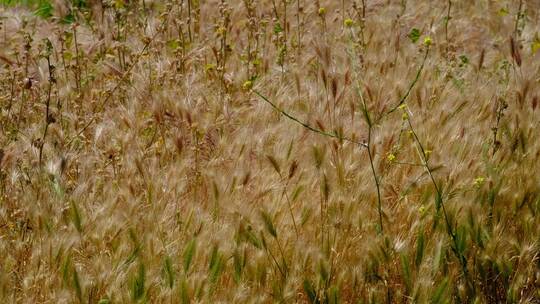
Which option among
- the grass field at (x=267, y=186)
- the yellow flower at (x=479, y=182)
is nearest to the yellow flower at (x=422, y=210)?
the grass field at (x=267, y=186)

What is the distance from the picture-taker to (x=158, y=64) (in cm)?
371

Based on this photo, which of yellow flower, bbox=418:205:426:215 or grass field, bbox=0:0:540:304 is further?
yellow flower, bbox=418:205:426:215

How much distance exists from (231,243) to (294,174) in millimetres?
461

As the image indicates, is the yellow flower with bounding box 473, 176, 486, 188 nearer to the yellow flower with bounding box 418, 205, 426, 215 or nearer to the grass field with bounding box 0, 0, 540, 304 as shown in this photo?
the grass field with bounding box 0, 0, 540, 304

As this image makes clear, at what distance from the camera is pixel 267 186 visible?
9.10 feet

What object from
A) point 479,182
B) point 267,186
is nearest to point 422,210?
point 479,182

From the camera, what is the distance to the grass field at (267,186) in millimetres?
2455

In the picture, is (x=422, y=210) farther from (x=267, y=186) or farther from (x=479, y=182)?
(x=267, y=186)

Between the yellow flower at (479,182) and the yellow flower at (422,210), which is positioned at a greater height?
the yellow flower at (479,182)

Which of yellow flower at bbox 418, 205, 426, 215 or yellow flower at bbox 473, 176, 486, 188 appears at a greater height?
yellow flower at bbox 473, 176, 486, 188

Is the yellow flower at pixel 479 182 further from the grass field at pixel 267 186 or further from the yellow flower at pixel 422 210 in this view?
the yellow flower at pixel 422 210

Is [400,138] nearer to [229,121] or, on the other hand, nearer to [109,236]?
[229,121]

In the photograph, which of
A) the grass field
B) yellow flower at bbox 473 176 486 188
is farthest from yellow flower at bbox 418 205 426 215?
yellow flower at bbox 473 176 486 188

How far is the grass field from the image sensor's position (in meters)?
2.46
